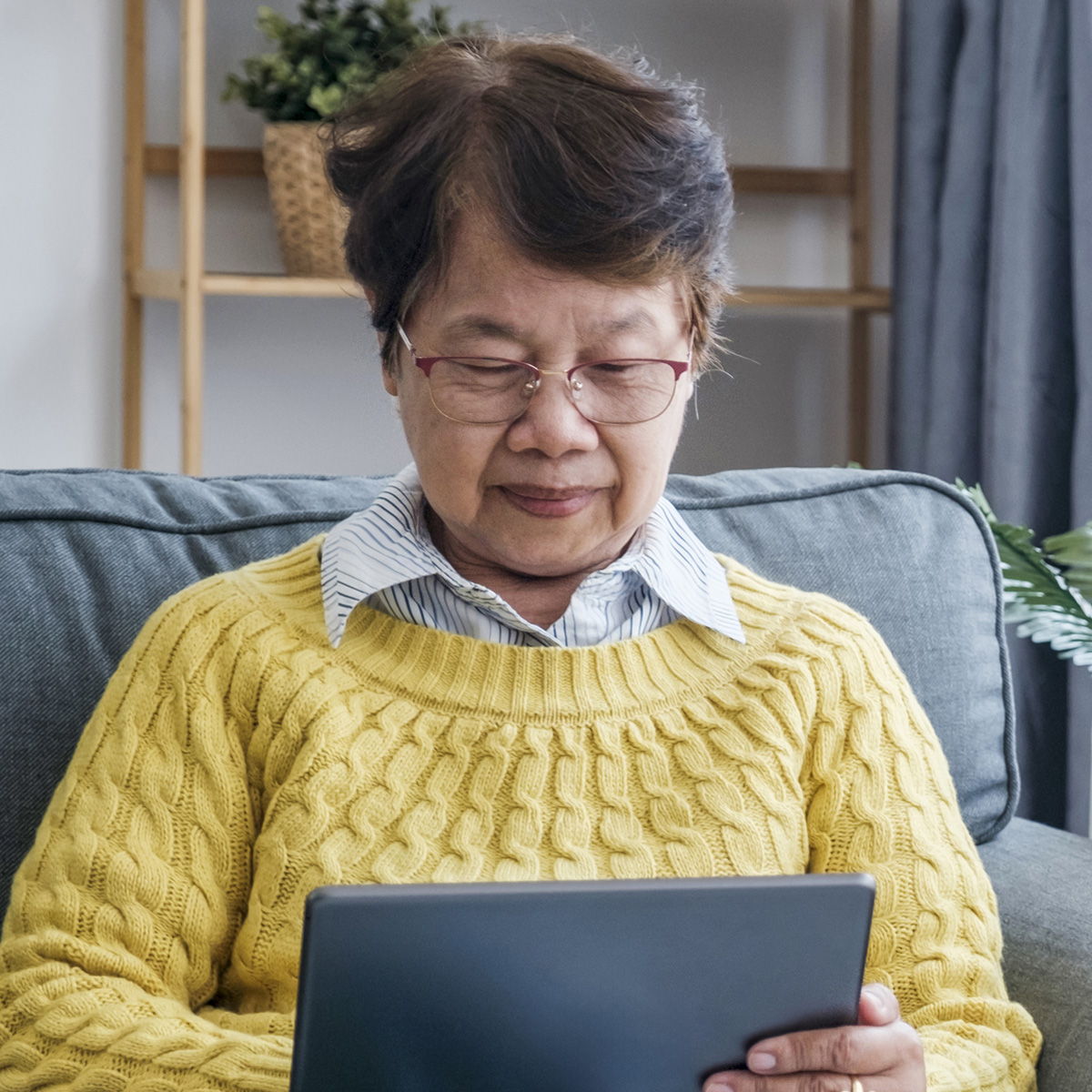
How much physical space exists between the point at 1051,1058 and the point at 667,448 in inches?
→ 20.9

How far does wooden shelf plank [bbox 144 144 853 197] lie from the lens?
7.66ft

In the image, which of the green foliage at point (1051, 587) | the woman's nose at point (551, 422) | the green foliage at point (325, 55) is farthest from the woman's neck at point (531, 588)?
the green foliage at point (325, 55)

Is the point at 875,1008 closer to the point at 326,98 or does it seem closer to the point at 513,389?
the point at 513,389

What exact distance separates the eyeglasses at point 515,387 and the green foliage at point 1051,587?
1.99ft

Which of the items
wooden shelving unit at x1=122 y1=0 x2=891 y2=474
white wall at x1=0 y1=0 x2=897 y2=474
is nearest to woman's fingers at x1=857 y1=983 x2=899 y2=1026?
wooden shelving unit at x1=122 y1=0 x2=891 y2=474

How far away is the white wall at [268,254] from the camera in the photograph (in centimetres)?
226

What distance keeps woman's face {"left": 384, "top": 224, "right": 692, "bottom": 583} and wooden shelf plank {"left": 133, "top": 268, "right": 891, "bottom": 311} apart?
3.40 feet

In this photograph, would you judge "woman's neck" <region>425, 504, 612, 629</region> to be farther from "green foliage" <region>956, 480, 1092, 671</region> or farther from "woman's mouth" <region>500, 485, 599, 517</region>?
"green foliage" <region>956, 480, 1092, 671</region>

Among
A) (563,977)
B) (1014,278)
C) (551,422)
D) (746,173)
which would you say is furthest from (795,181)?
(563,977)

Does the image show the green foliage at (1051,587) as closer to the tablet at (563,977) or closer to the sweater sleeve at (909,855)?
the sweater sleeve at (909,855)

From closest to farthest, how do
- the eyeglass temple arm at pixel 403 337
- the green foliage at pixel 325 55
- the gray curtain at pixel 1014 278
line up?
the eyeglass temple arm at pixel 403 337 < the gray curtain at pixel 1014 278 < the green foliage at pixel 325 55

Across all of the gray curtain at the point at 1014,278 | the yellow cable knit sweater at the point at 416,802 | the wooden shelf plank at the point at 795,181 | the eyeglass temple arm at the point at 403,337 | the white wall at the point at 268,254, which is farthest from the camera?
the wooden shelf plank at the point at 795,181

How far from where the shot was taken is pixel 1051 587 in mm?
1463

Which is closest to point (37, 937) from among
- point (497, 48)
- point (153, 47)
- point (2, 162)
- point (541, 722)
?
point (541, 722)
